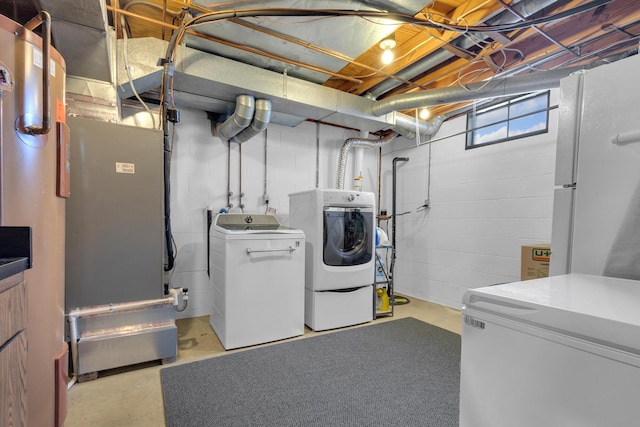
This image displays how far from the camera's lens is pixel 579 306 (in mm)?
688

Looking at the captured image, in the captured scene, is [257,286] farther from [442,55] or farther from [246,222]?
[442,55]

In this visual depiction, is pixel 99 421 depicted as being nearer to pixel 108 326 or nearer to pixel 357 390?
pixel 108 326

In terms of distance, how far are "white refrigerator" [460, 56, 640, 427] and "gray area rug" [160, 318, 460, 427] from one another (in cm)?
98

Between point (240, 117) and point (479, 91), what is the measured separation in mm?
2204

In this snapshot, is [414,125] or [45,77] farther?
[414,125]

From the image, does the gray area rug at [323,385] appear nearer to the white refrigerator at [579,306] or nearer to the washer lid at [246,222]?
the white refrigerator at [579,306]

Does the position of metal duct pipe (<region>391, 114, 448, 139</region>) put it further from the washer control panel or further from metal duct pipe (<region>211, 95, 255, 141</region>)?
metal duct pipe (<region>211, 95, 255, 141</region>)

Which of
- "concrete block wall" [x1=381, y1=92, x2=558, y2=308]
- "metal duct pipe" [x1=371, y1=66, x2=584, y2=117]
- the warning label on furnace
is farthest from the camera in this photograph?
"concrete block wall" [x1=381, y1=92, x2=558, y2=308]

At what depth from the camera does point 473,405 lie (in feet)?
2.72

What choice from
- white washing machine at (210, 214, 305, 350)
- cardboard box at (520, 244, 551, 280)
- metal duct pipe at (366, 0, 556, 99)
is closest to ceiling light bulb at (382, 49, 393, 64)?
metal duct pipe at (366, 0, 556, 99)

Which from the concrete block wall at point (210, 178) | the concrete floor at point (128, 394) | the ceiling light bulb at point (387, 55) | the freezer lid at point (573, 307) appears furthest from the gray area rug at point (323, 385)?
the ceiling light bulb at point (387, 55)

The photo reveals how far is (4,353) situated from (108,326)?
1623 mm

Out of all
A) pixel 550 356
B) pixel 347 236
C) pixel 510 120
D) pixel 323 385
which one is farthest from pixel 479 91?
pixel 323 385

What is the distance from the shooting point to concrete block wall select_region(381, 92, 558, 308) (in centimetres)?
292
